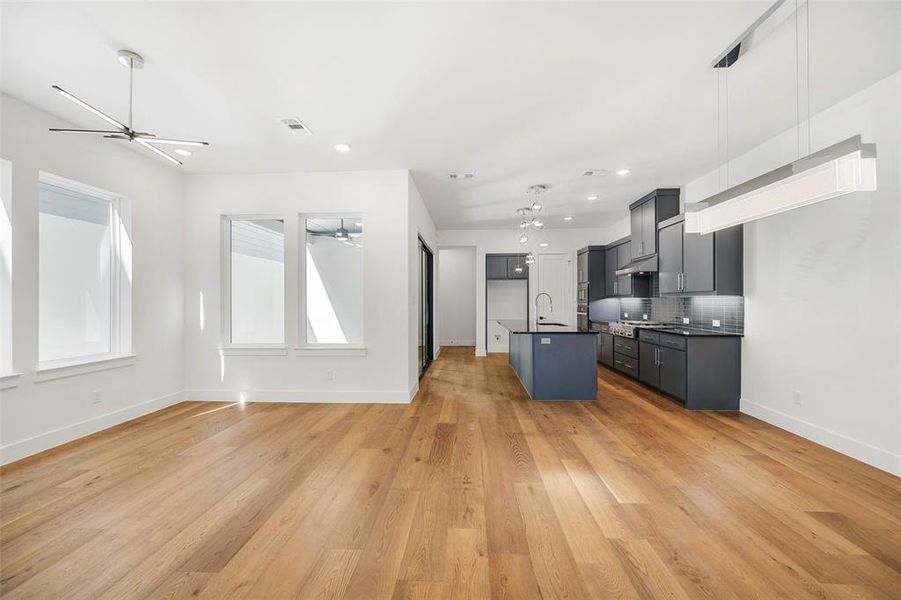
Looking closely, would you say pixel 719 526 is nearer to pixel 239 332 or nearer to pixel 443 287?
pixel 239 332

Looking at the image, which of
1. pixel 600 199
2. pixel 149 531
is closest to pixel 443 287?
pixel 600 199

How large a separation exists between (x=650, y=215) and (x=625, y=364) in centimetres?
233

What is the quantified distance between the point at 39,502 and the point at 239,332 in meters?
2.56

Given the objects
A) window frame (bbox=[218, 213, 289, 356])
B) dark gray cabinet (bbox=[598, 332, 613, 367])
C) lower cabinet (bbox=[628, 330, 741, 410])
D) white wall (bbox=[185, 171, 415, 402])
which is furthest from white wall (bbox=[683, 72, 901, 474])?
window frame (bbox=[218, 213, 289, 356])

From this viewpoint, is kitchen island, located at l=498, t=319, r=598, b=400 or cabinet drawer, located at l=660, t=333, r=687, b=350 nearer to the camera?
cabinet drawer, located at l=660, t=333, r=687, b=350

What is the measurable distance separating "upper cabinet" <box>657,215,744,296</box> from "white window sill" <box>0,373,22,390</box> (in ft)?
19.4

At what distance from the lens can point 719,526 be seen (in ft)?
6.45

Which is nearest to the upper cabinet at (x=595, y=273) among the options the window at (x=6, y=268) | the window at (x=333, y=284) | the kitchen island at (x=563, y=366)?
the kitchen island at (x=563, y=366)

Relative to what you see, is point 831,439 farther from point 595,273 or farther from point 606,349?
point 595,273

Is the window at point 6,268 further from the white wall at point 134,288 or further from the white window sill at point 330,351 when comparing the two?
the white window sill at point 330,351

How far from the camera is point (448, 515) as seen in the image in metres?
2.06

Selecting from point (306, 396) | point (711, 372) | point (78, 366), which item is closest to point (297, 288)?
point (306, 396)

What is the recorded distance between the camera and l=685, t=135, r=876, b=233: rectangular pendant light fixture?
153 centimetres

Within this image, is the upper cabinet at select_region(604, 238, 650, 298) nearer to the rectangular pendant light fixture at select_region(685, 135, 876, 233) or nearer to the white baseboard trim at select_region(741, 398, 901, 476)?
the white baseboard trim at select_region(741, 398, 901, 476)
